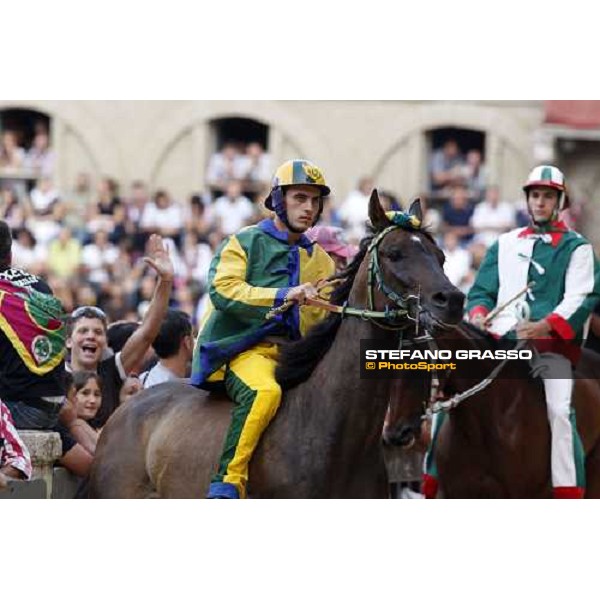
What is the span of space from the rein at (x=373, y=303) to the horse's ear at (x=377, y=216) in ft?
0.16

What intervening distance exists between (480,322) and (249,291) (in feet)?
8.05

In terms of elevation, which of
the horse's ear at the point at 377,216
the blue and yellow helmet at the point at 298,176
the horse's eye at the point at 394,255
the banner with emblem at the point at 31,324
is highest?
the blue and yellow helmet at the point at 298,176

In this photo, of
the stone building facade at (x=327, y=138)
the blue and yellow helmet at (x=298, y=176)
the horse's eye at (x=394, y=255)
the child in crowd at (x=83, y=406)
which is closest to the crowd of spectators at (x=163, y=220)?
the stone building facade at (x=327, y=138)

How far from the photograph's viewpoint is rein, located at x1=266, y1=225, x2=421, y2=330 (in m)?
9.18

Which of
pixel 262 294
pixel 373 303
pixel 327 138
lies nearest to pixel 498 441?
pixel 373 303

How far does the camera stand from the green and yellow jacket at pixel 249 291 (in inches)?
382

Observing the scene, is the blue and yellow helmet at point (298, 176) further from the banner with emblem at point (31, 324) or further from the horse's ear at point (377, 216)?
the banner with emblem at point (31, 324)

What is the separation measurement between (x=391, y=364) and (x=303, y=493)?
82 centimetres

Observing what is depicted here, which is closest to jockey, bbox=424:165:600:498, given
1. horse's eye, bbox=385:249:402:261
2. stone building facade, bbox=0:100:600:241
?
horse's eye, bbox=385:249:402:261

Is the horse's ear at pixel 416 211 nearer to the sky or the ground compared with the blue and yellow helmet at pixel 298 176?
nearer to the ground

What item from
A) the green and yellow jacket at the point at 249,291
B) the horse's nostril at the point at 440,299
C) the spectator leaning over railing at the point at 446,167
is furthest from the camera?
the spectator leaning over railing at the point at 446,167

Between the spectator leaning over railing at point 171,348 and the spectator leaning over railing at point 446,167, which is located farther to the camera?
the spectator leaning over railing at point 446,167

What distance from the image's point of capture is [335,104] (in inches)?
951

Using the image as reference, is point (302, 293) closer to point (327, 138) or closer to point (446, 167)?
point (446, 167)
